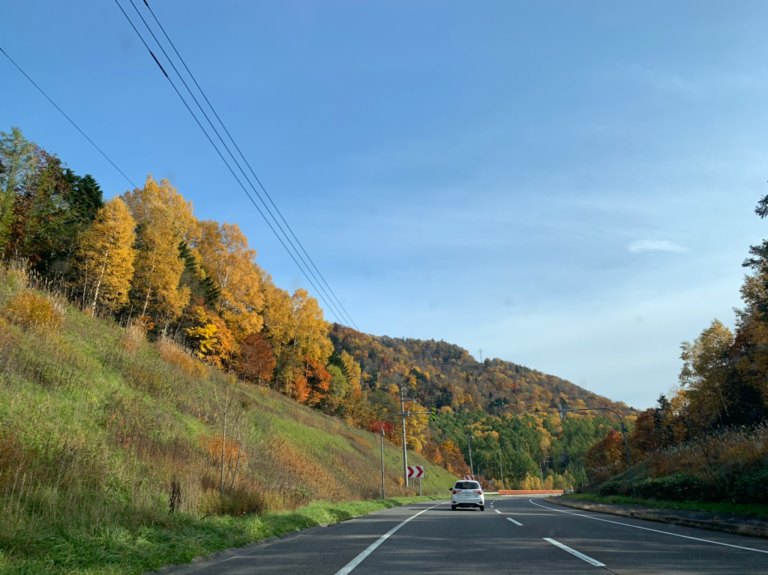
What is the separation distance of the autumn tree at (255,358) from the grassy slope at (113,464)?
1972 centimetres

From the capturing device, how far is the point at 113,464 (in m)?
10.9

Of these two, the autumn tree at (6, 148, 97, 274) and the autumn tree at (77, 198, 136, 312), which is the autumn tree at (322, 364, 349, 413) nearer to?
the autumn tree at (77, 198, 136, 312)

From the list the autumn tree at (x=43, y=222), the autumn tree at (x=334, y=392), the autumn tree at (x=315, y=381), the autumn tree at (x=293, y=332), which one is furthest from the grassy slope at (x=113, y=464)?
the autumn tree at (x=334, y=392)

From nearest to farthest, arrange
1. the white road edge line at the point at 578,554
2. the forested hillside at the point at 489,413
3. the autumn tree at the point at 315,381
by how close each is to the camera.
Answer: the white road edge line at the point at 578,554
the autumn tree at the point at 315,381
the forested hillside at the point at 489,413

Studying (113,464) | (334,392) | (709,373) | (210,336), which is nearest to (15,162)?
(210,336)

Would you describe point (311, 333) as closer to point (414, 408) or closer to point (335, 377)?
point (335, 377)

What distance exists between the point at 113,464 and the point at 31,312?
10493mm

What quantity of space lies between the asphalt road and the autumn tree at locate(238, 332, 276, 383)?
124 ft

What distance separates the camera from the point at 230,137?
490 inches

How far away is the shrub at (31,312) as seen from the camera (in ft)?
56.4

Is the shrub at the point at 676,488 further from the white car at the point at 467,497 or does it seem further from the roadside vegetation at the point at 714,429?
the white car at the point at 467,497

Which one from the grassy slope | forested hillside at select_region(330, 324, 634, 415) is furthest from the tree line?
forested hillside at select_region(330, 324, 634, 415)

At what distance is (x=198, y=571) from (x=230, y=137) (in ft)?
32.6

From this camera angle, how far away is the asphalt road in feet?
21.5
